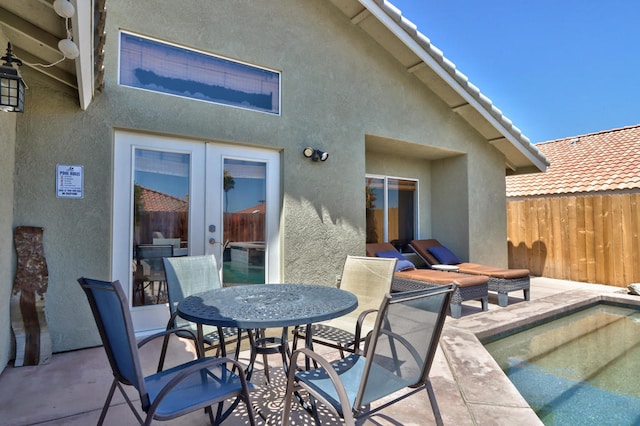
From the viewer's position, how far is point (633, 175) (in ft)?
33.6

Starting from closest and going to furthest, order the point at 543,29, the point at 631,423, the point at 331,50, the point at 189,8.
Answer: the point at 631,423 < the point at 189,8 < the point at 331,50 < the point at 543,29

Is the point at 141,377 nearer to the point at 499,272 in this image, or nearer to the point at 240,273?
the point at 240,273

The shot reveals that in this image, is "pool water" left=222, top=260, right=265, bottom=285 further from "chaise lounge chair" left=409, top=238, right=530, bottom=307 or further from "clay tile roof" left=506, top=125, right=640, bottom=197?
"clay tile roof" left=506, top=125, right=640, bottom=197

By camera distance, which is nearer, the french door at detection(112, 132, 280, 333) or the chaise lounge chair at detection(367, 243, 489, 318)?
the french door at detection(112, 132, 280, 333)

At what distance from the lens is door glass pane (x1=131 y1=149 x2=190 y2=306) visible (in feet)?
16.6

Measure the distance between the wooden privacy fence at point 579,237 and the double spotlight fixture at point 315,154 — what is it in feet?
29.0

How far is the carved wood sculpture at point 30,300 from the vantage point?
4.09 metres

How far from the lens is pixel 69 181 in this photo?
4500mm

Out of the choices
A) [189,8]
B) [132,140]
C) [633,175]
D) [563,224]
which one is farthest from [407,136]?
[633,175]

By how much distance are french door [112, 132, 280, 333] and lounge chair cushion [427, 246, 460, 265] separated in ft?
14.7

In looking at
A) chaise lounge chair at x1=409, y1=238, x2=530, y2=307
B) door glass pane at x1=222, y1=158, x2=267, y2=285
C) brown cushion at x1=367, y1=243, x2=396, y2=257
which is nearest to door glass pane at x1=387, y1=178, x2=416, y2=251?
chaise lounge chair at x1=409, y1=238, x2=530, y2=307

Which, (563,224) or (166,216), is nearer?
(166,216)

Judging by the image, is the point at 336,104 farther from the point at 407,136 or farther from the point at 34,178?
Answer: the point at 34,178

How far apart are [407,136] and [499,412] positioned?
20.0ft
